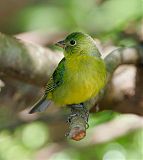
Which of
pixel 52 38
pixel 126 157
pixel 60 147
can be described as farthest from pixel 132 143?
pixel 52 38

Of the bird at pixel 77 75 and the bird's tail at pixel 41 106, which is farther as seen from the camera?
the bird's tail at pixel 41 106

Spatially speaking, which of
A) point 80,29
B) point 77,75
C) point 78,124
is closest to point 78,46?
point 77,75

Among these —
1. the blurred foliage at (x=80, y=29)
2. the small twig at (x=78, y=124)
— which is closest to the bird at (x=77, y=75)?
the small twig at (x=78, y=124)

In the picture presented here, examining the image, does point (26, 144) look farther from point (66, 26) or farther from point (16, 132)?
point (66, 26)

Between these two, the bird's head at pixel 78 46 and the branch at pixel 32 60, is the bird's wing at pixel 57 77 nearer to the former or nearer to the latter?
the bird's head at pixel 78 46

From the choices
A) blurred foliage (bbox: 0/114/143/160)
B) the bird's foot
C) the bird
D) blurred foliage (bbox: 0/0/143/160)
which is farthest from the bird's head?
blurred foliage (bbox: 0/114/143/160)

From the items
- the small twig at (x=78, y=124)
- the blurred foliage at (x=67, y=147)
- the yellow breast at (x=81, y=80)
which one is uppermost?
the blurred foliage at (x=67, y=147)

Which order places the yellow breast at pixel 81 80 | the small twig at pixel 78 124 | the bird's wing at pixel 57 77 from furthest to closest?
the bird's wing at pixel 57 77 < the yellow breast at pixel 81 80 < the small twig at pixel 78 124

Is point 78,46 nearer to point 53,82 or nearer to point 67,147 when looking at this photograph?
point 53,82
